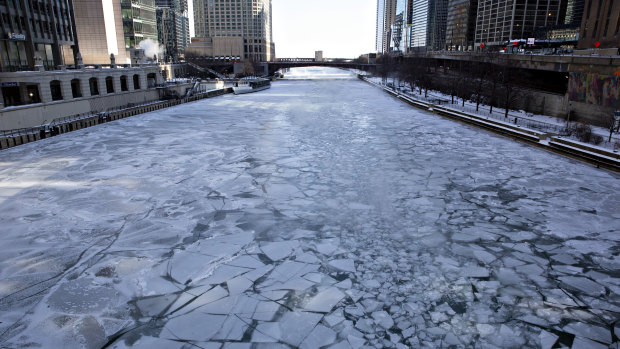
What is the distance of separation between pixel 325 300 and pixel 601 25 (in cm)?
6833

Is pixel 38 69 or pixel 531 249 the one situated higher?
pixel 38 69

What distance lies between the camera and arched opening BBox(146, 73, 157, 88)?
201 feet

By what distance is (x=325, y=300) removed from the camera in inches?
328

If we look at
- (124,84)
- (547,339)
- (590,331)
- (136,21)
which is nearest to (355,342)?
(547,339)

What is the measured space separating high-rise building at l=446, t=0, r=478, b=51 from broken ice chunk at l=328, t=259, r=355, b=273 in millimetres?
165717

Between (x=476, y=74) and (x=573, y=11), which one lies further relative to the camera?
(x=573, y=11)

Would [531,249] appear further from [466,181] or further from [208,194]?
[208,194]

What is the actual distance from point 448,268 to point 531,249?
2.71m

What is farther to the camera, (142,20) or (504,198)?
(142,20)

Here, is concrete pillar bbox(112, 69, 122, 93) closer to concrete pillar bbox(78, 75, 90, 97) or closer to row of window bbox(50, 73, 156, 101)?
row of window bbox(50, 73, 156, 101)

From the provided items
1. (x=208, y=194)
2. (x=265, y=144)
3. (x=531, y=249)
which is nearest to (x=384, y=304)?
(x=531, y=249)

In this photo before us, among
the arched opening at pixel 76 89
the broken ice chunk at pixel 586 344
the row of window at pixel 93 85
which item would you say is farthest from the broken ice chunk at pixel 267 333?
the arched opening at pixel 76 89

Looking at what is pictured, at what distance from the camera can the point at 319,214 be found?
12.9 metres

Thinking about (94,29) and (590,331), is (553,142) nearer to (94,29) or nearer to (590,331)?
(590,331)
